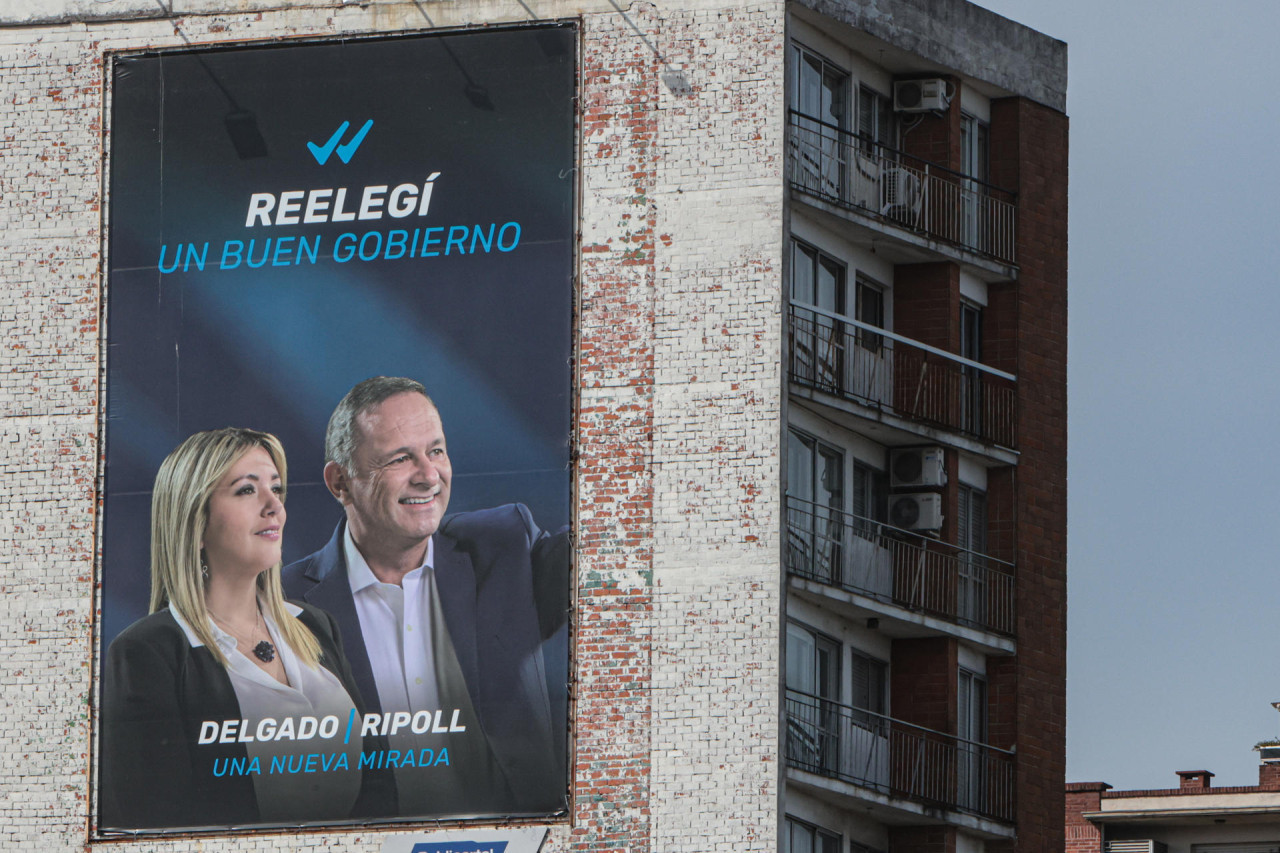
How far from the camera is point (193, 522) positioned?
133 ft

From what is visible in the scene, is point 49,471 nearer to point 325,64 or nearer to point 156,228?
point 156,228

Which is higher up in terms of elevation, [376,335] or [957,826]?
[376,335]

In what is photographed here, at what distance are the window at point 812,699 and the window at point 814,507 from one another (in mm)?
1034

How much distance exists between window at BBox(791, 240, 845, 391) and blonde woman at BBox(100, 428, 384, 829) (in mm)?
8044

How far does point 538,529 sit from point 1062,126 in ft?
40.8

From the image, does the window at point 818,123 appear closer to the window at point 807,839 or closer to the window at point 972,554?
the window at point 972,554

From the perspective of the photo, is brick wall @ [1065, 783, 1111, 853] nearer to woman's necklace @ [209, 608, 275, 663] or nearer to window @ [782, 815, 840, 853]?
window @ [782, 815, 840, 853]

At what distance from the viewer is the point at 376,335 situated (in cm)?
4081

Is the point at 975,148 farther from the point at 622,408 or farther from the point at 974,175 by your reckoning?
the point at 622,408

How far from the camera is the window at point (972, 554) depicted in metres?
42.7

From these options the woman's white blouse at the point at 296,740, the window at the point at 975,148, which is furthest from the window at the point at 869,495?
the woman's white blouse at the point at 296,740

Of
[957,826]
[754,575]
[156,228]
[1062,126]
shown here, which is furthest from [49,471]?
[1062,126]

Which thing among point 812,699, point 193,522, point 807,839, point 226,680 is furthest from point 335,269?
point 807,839

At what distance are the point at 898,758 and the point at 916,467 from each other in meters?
4.67
